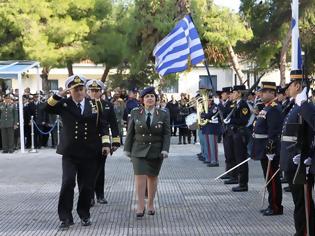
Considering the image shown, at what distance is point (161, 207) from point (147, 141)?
1322 millimetres

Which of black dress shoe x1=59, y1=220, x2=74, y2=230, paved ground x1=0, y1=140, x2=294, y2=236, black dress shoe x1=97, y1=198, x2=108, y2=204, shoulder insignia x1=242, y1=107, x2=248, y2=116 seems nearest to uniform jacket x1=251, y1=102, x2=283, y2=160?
paved ground x1=0, y1=140, x2=294, y2=236

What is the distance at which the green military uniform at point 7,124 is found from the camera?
20.8 metres

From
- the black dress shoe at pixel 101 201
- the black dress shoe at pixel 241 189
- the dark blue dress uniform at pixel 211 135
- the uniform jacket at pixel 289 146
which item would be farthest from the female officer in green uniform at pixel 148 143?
the dark blue dress uniform at pixel 211 135

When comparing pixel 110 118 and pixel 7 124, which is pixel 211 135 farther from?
pixel 7 124

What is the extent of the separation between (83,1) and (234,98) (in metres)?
21.4

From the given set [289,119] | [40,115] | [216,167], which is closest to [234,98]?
[216,167]

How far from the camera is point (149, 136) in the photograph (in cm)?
909

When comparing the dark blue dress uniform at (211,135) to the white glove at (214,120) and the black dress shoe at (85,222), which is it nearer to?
the white glove at (214,120)

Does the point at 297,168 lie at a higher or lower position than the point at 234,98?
lower

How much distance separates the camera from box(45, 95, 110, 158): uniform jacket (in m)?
8.28

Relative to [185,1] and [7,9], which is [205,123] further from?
[7,9]

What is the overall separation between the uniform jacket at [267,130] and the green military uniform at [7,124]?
1305 centimetres

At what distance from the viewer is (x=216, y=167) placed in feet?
50.1

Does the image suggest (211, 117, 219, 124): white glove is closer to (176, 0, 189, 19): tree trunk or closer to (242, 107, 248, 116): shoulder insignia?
(242, 107, 248, 116): shoulder insignia
